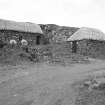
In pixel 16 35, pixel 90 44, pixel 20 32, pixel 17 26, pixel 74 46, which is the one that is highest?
pixel 17 26

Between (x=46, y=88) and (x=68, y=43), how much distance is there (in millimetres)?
19090

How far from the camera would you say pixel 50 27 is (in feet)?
103

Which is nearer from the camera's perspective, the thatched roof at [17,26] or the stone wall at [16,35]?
the stone wall at [16,35]

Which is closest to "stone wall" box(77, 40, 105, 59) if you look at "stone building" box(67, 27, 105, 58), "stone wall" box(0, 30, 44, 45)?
"stone building" box(67, 27, 105, 58)

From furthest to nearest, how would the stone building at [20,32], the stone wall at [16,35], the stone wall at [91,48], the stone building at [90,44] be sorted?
the stone building at [20,32] < the stone wall at [16,35] < the stone building at [90,44] < the stone wall at [91,48]

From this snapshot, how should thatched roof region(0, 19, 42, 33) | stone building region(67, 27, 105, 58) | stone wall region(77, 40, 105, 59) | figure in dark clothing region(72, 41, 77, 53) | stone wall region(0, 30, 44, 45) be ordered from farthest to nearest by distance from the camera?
thatched roof region(0, 19, 42, 33)
stone wall region(0, 30, 44, 45)
figure in dark clothing region(72, 41, 77, 53)
stone building region(67, 27, 105, 58)
stone wall region(77, 40, 105, 59)

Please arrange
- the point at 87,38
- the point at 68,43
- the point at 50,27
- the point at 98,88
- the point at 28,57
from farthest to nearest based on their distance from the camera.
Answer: the point at 50,27 → the point at 68,43 → the point at 87,38 → the point at 28,57 → the point at 98,88

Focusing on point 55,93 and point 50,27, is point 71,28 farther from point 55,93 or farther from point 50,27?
Answer: point 55,93

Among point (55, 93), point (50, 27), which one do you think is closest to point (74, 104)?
point (55, 93)

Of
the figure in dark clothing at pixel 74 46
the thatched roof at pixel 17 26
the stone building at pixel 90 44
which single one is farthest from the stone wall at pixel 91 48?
the thatched roof at pixel 17 26

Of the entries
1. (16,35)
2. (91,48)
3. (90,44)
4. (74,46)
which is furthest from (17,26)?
(91,48)

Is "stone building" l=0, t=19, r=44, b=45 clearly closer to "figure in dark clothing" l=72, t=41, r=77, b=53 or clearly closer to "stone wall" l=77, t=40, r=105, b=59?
"figure in dark clothing" l=72, t=41, r=77, b=53

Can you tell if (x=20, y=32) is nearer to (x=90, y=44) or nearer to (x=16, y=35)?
(x=16, y=35)

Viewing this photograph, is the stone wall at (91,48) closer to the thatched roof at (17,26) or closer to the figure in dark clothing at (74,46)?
the figure in dark clothing at (74,46)
